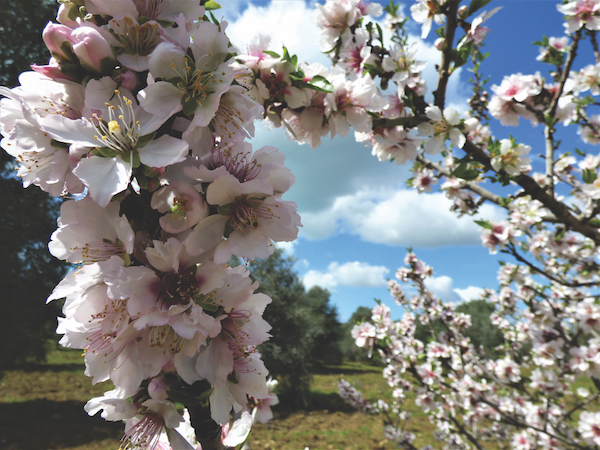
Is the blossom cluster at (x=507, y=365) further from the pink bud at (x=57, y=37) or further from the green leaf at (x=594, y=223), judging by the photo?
the pink bud at (x=57, y=37)

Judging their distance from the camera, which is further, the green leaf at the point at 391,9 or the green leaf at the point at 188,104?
the green leaf at the point at 391,9

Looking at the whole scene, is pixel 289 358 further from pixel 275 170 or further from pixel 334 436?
pixel 275 170

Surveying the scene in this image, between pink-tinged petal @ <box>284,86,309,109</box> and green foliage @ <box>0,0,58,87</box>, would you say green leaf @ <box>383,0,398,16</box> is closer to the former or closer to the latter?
pink-tinged petal @ <box>284,86,309,109</box>

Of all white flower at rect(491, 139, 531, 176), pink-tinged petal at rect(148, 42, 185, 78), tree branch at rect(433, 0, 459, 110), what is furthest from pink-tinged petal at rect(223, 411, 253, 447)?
white flower at rect(491, 139, 531, 176)

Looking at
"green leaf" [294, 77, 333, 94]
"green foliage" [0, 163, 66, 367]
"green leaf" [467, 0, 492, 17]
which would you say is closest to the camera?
"green leaf" [294, 77, 333, 94]

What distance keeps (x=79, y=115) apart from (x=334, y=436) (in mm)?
9818

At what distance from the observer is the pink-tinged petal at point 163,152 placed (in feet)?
1.75

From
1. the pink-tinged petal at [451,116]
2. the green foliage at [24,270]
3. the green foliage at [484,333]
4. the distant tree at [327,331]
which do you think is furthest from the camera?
the green foliage at [484,333]

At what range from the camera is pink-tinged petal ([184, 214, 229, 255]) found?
567 mm

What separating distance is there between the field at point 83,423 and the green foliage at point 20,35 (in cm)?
785

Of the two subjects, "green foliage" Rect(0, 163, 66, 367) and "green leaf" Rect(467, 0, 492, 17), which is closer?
"green leaf" Rect(467, 0, 492, 17)

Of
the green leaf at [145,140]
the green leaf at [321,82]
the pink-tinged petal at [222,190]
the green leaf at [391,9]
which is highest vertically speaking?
the green leaf at [391,9]

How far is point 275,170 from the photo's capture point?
64 centimetres

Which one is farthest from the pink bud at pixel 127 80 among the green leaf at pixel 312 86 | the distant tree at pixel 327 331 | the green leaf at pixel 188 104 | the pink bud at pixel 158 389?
the distant tree at pixel 327 331
